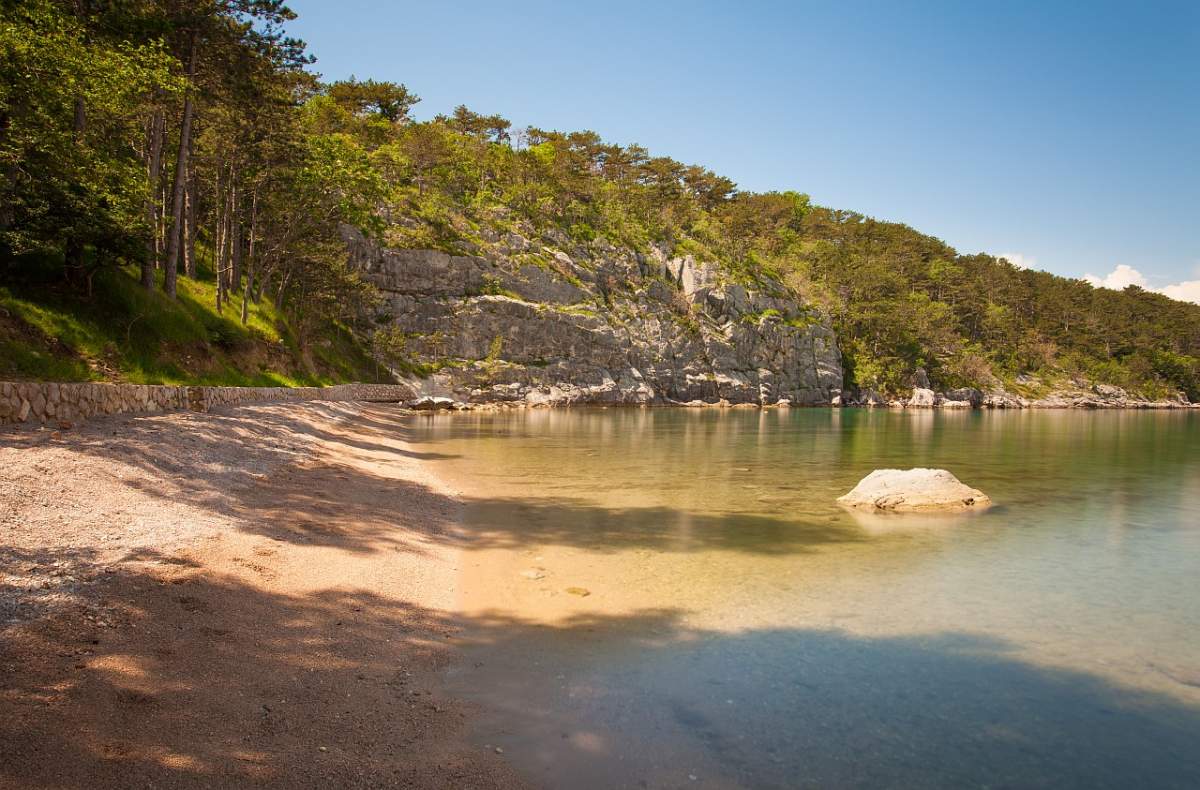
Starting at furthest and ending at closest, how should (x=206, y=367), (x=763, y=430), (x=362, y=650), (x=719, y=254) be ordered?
(x=719, y=254), (x=763, y=430), (x=206, y=367), (x=362, y=650)

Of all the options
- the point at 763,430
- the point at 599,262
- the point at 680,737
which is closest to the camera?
the point at 680,737

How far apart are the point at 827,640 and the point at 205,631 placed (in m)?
8.75

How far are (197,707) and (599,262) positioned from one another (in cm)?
11601

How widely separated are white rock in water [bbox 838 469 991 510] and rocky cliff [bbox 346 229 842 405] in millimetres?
74161

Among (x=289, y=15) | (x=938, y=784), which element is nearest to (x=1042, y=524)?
(x=938, y=784)

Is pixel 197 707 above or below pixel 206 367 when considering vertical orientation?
below

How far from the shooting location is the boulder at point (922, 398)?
13262 cm

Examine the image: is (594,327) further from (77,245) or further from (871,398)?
(77,245)

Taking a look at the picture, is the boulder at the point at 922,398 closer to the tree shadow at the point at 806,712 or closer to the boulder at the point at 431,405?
the boulder at the point at 431,405

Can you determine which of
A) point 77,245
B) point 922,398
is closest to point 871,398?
point 922,398

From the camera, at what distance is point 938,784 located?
626cm

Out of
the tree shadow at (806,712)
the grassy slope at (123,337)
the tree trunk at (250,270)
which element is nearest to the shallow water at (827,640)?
the tree shadow at (806,712)

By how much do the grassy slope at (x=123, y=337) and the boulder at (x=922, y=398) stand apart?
409 ft

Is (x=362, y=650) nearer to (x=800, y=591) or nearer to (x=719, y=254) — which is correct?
(x=800, y=591)
